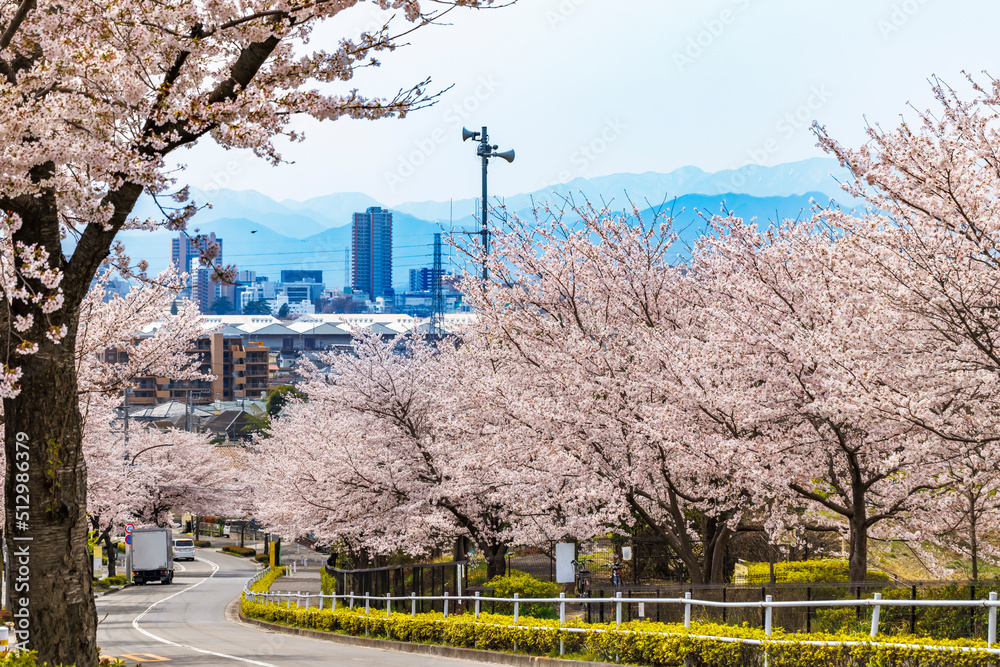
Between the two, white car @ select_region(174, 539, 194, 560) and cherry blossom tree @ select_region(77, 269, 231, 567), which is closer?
cherry blossom tree @ select_region(77, 269, 231, 567)

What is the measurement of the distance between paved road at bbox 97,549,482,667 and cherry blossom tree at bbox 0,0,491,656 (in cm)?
909

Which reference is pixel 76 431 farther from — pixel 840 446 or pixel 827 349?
pixel 840 446

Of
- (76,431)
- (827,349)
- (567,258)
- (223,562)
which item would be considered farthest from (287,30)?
(223,562)

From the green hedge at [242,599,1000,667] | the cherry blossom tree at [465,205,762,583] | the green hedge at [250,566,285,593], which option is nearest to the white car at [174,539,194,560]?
the green hedge at [250,566,285,593]

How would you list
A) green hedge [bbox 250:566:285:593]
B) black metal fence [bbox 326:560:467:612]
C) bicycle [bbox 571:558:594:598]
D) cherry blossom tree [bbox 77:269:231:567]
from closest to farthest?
cherry blossom tree [bbox 77:269:231:567], bicycle [bbox 571:558:594:598], black metal fence [bbox 326:560:467:612], green hedge [bbox 250:566:285:593]

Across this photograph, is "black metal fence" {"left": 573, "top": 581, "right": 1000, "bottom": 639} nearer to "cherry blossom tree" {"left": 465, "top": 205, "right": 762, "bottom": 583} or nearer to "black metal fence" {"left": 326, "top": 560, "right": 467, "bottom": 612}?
"cherry blossom tree" {"left": 465, "top": 205, "right": 762, "bottom": 583}

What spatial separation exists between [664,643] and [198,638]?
17207mm

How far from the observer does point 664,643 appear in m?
12.4

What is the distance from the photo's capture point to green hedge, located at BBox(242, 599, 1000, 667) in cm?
956

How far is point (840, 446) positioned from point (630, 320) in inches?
210

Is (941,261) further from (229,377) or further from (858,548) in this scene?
(229,377)

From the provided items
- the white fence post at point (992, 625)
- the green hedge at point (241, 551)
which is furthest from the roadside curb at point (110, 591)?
the white fence post at point (992, 625)

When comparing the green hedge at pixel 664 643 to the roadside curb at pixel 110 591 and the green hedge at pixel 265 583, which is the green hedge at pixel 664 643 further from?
the roadside curb at pixel 110 591

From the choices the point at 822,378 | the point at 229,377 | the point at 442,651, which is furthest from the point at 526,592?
the point at 229,377
